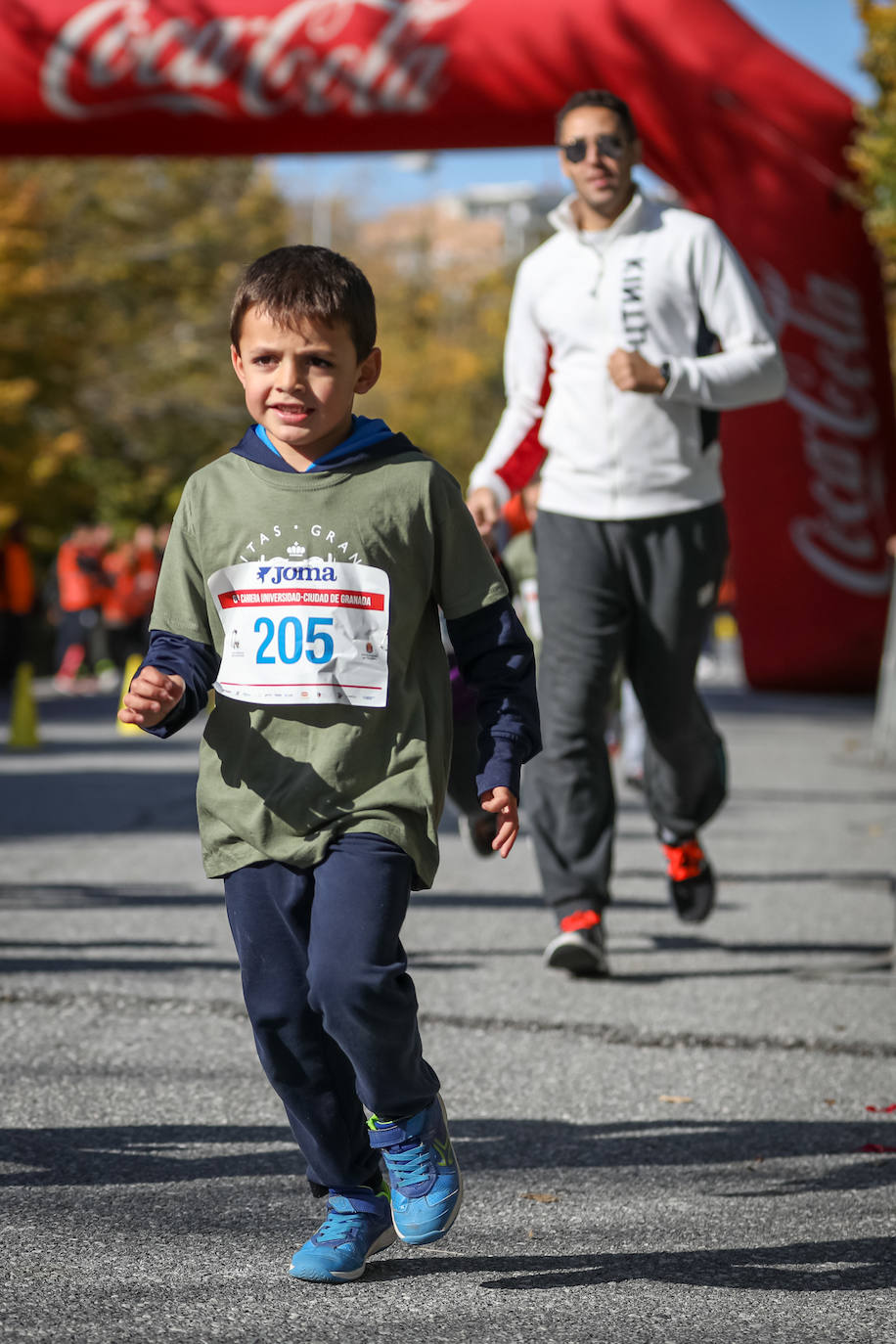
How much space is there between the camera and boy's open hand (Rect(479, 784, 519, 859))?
299 centimetres

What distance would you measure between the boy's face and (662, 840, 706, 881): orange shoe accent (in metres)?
3.03

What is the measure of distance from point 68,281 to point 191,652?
1064 inches

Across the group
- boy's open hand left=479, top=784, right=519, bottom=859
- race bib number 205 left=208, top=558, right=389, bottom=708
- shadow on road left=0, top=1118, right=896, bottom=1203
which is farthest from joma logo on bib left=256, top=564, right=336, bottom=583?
shadow on road left=0, top=1118, right=896, bottom=1203

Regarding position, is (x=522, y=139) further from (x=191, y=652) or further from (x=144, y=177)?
(x=144, y=177)

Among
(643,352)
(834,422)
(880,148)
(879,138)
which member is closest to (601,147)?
(643,352)

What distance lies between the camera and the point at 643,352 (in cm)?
558

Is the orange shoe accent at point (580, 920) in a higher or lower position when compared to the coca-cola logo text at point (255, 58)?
lower

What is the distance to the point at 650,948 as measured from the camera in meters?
6.22

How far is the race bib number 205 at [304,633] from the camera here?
3.03 meters

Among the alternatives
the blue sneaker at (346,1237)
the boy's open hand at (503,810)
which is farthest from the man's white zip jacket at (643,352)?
the blue sneaker at (346,1237)

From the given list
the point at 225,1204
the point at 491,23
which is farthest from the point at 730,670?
the point at 225,1204

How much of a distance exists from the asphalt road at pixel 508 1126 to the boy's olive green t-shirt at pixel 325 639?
2.07 ft

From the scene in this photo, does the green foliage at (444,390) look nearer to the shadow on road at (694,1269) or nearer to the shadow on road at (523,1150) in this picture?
the shadow on road at (523,1150)

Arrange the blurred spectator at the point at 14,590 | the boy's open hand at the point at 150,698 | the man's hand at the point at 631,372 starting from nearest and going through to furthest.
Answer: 1. the boy's open hand at the point at 150,698
2. the man's hand at the point at 631,372
3. the blurred spectator at the point at 14,590
